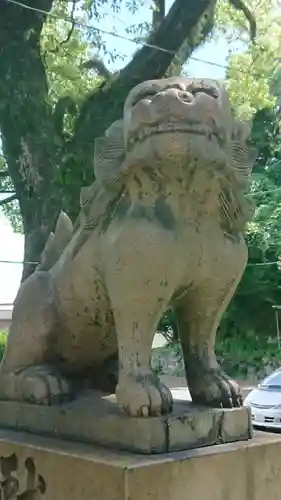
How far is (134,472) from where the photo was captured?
1.65 m

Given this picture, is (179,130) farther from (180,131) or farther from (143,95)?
(143,95)

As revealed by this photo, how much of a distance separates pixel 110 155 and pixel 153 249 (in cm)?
30

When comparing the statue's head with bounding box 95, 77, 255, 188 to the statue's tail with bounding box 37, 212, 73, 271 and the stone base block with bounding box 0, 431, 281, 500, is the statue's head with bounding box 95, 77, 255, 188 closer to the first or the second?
the statue's tail with bounding box 37, 212, 73, 271

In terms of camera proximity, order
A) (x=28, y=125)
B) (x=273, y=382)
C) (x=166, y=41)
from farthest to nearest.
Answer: (x=166, y=41), (x=28, y=125), (x=273, y=382)

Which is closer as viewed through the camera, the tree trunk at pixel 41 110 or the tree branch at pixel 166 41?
the tree trunk at pixel 41 110

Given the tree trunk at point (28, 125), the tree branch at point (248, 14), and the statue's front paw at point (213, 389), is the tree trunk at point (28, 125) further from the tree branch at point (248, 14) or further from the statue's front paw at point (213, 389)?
the statue's front paw at point (213, 389)

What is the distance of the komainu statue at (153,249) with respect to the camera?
5.97ft

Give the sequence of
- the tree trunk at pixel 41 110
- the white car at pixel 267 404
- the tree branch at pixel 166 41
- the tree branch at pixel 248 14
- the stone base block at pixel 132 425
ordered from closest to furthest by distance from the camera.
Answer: the stone base block at pixel 132 425
the white car at pixel 267 404
the tree trunk at pixel 41 110
the tree branch at pixel 166 41
the tree branch at pixel 248 14

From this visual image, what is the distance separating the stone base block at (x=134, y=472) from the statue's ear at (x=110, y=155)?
0.72m

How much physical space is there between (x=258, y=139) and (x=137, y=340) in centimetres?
1141

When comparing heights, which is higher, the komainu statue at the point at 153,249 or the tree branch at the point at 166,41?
the tree branch at the point at 166,41

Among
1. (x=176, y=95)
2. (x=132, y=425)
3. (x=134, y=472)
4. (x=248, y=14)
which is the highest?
(x=248, y=14)

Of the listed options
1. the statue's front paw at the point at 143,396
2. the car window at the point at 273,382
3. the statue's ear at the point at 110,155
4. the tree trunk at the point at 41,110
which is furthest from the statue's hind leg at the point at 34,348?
the tree trunk at the point at 41,110

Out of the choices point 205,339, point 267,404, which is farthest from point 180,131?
point 267,404
